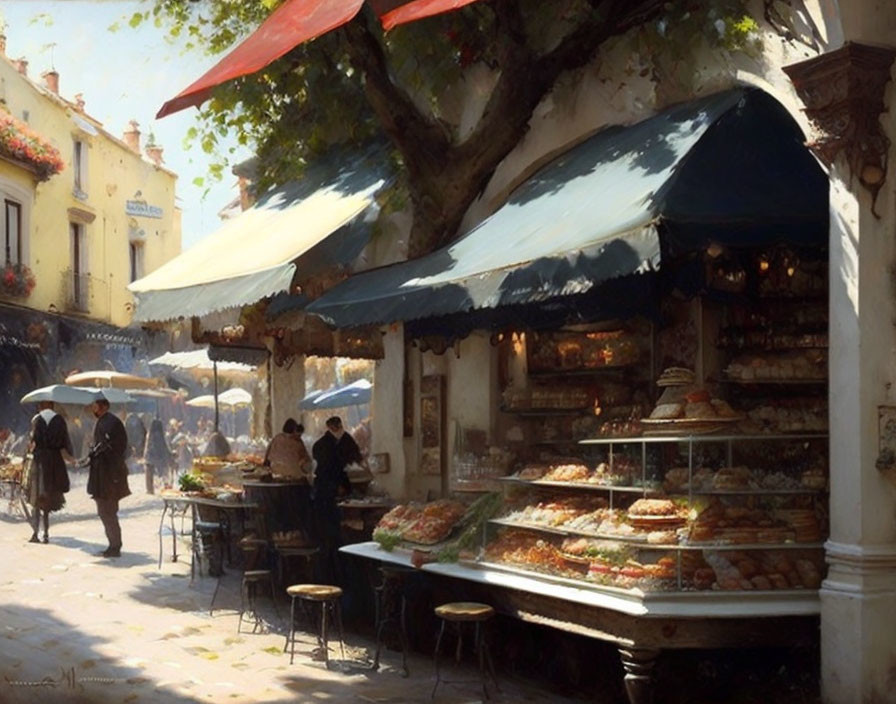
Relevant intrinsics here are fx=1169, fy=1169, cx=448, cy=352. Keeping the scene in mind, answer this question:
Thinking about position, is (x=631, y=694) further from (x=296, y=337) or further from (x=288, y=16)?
(x=296, y=337)

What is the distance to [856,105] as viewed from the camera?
7.23 metres

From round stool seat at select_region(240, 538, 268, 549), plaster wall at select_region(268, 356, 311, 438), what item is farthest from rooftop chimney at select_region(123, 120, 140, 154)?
round stool seat at select_region(240, 538, 268, 549)

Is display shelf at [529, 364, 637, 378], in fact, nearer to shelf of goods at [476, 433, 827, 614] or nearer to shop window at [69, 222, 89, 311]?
shelf of goods at [476, 433, 827, 614]

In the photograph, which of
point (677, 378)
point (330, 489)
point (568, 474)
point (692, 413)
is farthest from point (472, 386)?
point (692, 413)

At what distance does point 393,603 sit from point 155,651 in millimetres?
1943

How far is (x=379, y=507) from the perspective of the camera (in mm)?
11500

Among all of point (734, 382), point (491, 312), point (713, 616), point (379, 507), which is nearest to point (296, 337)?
point (379, 507)

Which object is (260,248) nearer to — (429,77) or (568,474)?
(429,77)

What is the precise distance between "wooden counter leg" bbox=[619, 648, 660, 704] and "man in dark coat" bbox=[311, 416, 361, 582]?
4.83 metres

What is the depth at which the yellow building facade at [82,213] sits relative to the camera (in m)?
27.3

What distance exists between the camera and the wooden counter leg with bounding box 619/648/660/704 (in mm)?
7145

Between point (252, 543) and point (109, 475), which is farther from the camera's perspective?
point (109, 475)

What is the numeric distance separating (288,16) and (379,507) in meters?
4.70
